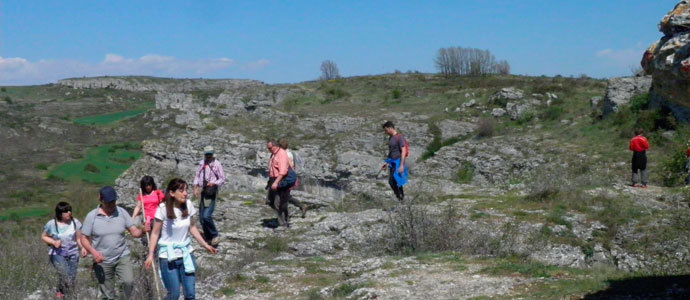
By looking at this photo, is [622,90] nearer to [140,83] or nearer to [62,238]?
[62,238]

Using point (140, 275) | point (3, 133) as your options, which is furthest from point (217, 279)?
point (3, 133)

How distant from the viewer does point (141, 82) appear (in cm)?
10306

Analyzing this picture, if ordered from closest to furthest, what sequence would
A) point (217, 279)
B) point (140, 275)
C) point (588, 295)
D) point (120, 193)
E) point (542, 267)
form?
point (588, 295)
point (140, 275)
point (542, 267)
point (217, 279)
point (120, 193)

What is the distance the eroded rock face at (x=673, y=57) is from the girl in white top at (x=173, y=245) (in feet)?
15.0

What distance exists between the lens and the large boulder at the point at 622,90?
2431 cm

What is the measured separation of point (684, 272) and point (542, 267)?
1610 mm

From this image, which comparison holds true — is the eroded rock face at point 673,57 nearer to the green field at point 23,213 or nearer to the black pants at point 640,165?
the black pants at point 640,165

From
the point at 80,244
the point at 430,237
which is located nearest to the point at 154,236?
the point at 80,244

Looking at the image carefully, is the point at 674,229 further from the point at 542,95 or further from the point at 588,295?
the point at 542,95

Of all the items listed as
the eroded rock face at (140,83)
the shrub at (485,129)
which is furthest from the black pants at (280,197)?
the eroded rock face at (140,83)

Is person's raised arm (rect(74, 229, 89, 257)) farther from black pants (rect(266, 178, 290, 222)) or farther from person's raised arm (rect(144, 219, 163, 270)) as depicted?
black pants (rect(266, 178, 290, 222))

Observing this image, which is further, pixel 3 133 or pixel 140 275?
pixel 3 133

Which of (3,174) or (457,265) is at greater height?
(457,265)

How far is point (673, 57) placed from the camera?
4777 millimetres
